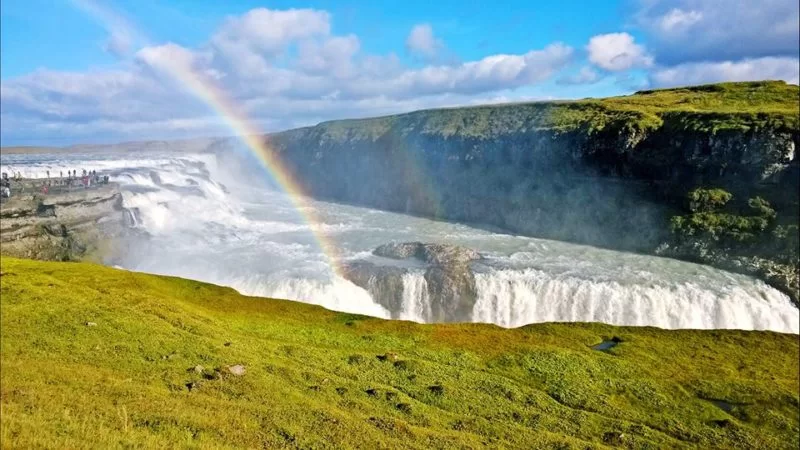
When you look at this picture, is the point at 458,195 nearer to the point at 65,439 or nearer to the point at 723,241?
the point at 723,241

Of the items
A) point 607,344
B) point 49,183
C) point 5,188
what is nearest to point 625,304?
point 607,344

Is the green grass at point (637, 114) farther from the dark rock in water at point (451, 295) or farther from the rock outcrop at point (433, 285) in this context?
the dark rock in water at point (451, 295)

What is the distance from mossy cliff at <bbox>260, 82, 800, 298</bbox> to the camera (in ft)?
234

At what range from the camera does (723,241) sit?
66688 millimetres

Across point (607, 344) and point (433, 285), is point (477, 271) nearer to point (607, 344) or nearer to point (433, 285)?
point (433, 285)

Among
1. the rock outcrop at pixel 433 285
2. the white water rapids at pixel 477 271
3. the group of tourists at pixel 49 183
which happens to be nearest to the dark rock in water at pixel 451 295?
the rock outcrop at pixel 433 285

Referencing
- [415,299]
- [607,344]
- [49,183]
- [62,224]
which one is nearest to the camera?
[607,344]

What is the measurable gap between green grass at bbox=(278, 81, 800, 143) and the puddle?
154ft

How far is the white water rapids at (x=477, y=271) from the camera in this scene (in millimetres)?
50000

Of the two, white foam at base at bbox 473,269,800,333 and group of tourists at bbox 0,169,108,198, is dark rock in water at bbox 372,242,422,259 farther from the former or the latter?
group of tourists at bbox 0,169,108,198

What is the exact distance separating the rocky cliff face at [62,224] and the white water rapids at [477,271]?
2.99m

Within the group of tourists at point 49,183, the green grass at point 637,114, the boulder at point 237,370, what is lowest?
the boulder at point 237,370

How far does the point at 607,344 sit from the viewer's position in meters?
39.6

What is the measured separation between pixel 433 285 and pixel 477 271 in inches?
212
